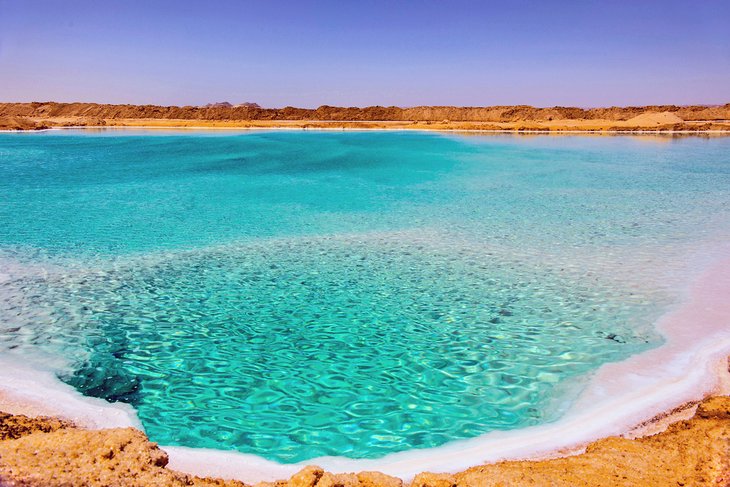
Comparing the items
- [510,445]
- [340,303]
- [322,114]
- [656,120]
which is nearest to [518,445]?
[510,445]

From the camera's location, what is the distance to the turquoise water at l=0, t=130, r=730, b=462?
218 inches

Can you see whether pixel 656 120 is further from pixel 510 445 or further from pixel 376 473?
pixel 376 473

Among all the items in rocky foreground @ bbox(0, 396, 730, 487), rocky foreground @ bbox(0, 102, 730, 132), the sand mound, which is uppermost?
rocky foreground @ bbox(0, 102, 730, 132)

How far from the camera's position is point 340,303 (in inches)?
331

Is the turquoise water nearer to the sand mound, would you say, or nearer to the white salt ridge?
the white salt ridge

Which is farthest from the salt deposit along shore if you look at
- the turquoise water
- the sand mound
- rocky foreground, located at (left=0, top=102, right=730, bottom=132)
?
rocky foreground, located at (left=0, top=102, right=730, bottom=132)

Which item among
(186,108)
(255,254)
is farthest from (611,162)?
(186,108)

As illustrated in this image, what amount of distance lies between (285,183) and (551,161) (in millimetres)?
17593

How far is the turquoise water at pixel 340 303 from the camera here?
554 centimetres

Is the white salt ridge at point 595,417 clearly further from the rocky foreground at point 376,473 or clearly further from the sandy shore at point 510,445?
the rocky foreground at point 376,473

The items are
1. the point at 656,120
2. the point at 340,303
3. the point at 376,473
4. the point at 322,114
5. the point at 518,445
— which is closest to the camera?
the point at 376,473

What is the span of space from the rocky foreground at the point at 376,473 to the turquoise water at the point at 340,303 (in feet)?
4.15

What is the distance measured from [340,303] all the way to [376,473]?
490 cm

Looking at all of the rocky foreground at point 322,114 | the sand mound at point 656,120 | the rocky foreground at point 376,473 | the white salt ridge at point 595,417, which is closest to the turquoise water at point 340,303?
the white salt ridge at point 595,417
